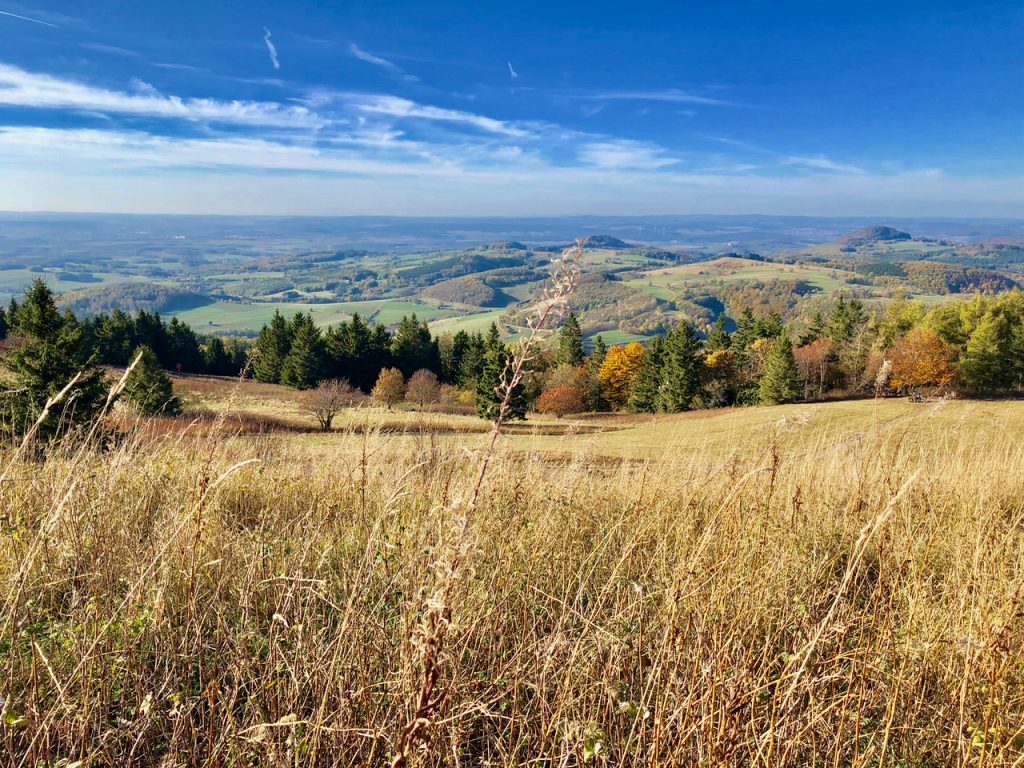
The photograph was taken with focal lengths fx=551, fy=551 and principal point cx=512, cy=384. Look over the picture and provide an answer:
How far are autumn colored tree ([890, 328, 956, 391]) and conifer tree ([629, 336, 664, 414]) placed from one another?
19098mm

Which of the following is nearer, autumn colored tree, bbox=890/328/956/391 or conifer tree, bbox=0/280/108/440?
conifer tree, bbox=0/280/108/440

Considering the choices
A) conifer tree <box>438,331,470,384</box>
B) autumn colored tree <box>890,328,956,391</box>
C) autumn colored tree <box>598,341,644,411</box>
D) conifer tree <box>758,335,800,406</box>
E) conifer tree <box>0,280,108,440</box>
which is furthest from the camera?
conifer tree <box>438,331,470,384</box>

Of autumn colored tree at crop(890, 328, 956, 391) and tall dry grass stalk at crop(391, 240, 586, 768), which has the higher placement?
tall dry grass stalk at crop(391, 240, 586, 768)

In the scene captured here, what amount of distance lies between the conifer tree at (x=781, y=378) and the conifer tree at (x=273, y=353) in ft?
156

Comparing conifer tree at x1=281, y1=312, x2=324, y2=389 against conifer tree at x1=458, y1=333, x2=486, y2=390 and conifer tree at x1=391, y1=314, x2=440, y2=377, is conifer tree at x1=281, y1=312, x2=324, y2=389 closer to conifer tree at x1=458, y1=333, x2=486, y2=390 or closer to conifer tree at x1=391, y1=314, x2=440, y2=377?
conifer tree at x1=391, y1=314, x2=440, y2=377

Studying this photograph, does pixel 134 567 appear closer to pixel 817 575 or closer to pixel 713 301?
pixel 817 575

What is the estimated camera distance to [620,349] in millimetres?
61281

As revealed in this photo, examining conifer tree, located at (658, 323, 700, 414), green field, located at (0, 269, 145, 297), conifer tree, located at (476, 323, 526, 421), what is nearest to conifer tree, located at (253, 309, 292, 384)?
conifer tree, located at (476, 323, 526, 421)

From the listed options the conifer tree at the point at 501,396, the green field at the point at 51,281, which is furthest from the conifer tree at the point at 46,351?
the green field at the point at 51,281

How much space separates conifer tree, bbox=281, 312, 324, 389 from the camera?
53.4m

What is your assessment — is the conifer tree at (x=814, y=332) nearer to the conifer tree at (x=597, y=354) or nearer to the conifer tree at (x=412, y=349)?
the conifer tree at (x=597, y=354)

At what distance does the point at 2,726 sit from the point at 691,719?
206 centimetres

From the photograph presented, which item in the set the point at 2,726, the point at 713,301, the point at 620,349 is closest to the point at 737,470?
the point at 2,726

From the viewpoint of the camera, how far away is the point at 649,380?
177 feet
